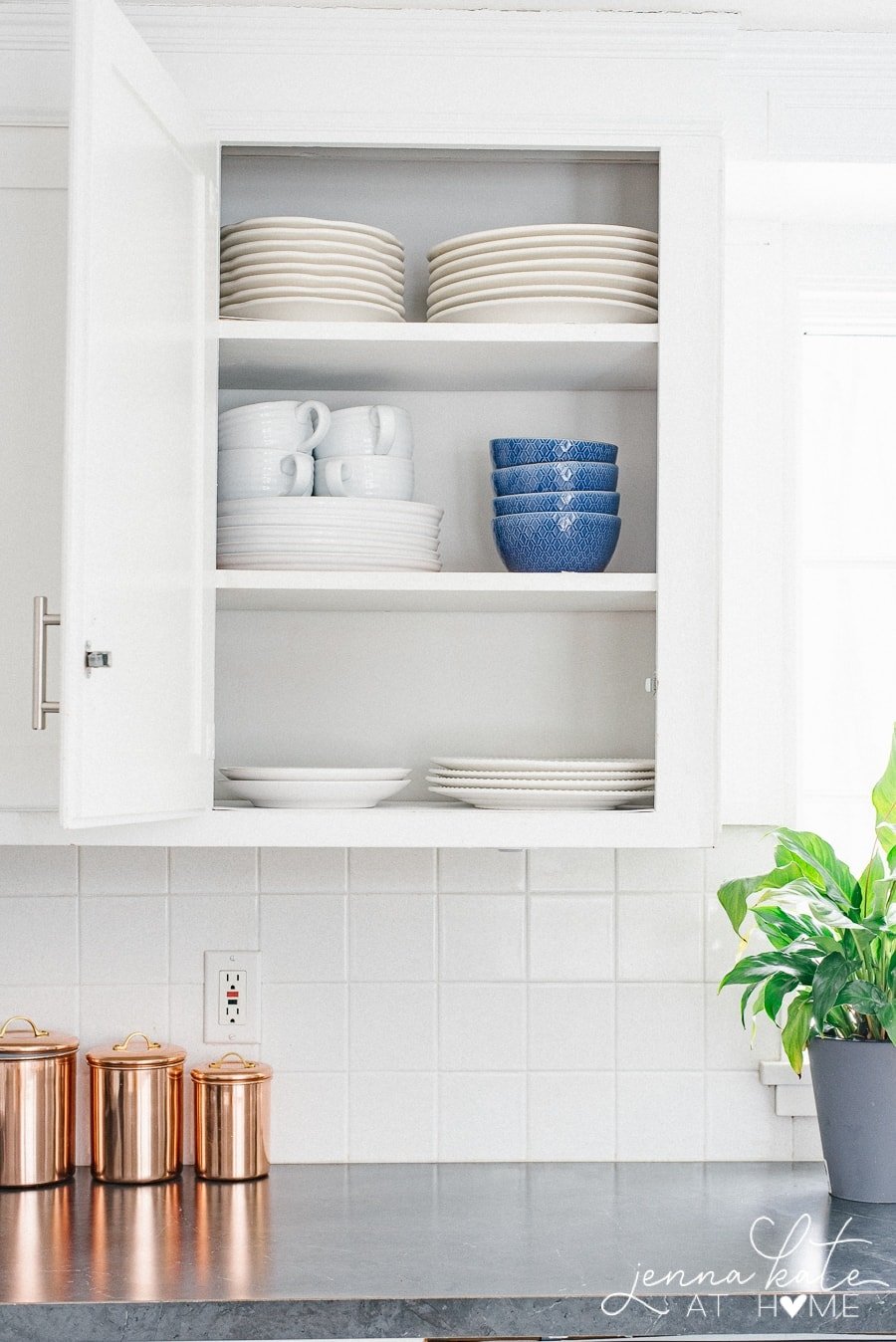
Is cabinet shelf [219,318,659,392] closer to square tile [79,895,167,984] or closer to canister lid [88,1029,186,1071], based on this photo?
square tile [79,895,167,984]

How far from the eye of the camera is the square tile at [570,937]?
188cm

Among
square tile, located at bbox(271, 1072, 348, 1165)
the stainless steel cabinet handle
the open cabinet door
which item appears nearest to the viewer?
the open cabinet door

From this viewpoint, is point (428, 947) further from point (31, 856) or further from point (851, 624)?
point (851, 624)

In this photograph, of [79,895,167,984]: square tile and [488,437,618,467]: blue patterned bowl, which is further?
[79,895,167,984]: square tile

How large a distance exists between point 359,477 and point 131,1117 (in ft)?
2.84

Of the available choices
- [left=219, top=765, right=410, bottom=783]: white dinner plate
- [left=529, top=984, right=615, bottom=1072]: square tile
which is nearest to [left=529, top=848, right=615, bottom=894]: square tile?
[left=529, top=984, right=615, bottom=1072]: square tile

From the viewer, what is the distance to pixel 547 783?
5.28ft

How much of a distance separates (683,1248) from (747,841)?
0.59 metres

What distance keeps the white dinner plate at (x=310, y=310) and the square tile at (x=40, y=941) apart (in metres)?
0.84

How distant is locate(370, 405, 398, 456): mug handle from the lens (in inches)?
65.6

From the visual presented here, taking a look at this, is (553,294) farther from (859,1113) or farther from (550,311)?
(859,1113)

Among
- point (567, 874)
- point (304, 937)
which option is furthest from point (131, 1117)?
point (567, 874)

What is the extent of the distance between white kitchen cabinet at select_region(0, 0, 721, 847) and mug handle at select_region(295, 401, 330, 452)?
0.07m

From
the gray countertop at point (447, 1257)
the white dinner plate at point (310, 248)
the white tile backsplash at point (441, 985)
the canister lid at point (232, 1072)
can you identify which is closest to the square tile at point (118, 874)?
the white tile backsplash at point (441, 985)
